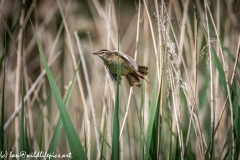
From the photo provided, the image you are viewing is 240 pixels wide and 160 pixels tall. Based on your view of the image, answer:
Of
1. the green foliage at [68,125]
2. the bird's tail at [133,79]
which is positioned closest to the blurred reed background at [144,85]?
the bird's tail at [133,79]

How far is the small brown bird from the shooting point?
119 cm

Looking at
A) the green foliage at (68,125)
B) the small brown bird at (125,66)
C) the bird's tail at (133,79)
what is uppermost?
the small brown bird at (125,66)

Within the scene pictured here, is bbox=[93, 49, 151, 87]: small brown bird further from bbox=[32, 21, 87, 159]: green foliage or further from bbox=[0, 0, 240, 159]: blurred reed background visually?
bbox=[32, 21, 87, 159]: green foliage

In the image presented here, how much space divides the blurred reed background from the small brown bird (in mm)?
56


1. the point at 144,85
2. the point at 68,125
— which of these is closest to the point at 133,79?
the point at 144,85

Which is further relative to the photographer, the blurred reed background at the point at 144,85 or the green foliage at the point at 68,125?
the blurred reed background at the point at 144,85

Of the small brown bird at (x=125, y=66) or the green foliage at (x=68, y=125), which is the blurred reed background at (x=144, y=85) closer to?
the small brown bird at (x=125, y=66)

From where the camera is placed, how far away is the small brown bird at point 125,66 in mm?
1193

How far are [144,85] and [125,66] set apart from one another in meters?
0.15

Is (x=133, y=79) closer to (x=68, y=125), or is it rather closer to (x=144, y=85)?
(x=144, y=85)

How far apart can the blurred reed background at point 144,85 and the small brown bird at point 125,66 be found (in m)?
0.06

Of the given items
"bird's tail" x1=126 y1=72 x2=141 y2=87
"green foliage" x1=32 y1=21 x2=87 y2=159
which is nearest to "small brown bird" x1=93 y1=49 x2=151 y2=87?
"bird's tail" x1=126 y1=72 x2=141 y2=87

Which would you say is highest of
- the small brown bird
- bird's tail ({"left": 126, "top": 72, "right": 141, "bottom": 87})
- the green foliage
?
the small brown bird

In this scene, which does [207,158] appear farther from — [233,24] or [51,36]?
[51,36]
